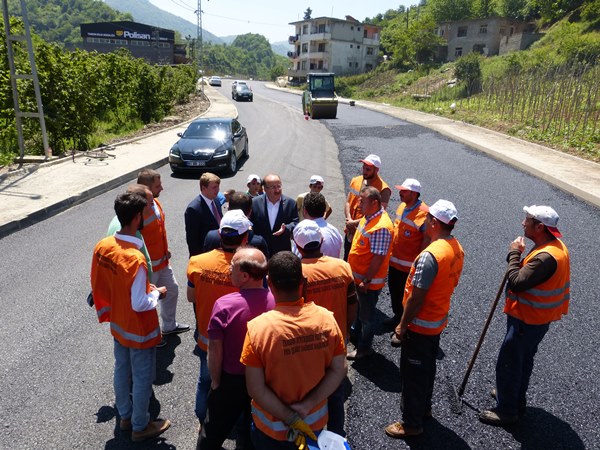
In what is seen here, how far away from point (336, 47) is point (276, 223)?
262 feet

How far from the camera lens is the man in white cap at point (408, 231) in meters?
4.90

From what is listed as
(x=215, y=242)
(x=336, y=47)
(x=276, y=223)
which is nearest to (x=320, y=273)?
(x=215, y=242)

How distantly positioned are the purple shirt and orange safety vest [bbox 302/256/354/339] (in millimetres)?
564

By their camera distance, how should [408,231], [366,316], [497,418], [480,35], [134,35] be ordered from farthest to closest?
[134,35] < [480,35] < [408,231] < [366,316] < [497,418]

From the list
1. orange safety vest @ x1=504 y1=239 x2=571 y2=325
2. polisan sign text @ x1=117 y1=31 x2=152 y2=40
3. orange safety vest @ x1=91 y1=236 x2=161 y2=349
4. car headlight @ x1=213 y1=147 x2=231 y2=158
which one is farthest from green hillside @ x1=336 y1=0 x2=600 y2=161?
polisan sign text @ x1=117 y1=31 x2=152 y2=40

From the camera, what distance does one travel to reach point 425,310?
3463 mm

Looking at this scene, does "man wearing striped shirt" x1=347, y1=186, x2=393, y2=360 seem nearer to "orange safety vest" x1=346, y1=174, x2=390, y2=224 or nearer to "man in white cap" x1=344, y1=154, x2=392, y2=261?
"man in white cap" x1=344, y1=154, x2=392, y2=261

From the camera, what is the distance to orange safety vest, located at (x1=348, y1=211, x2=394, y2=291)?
4.33 m

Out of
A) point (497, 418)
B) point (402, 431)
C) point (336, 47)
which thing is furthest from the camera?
point (336, 47)

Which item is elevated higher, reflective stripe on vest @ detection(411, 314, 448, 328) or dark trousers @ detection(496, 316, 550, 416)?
reflective stripe on vest @ detection(411, 314, 448, 328)

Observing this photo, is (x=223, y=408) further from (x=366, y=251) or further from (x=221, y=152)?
(x=221, y=152)

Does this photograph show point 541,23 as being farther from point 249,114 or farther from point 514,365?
point 514,365

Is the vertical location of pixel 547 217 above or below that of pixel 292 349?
above

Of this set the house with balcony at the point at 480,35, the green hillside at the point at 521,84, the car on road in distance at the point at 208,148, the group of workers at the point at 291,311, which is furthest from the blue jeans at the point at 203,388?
the house with balcony at the point at 480,35
